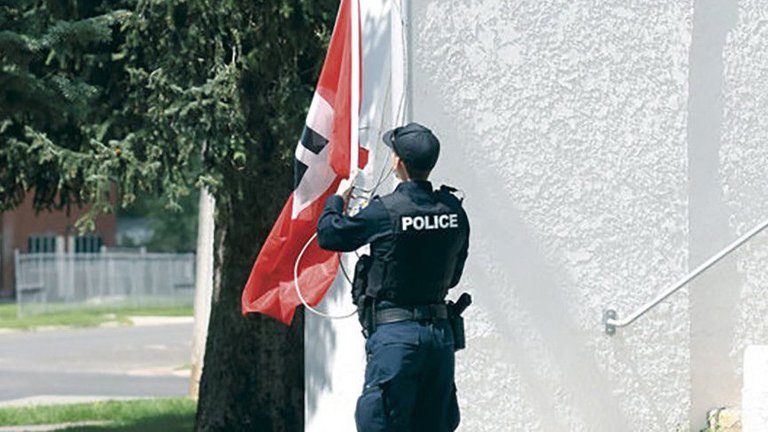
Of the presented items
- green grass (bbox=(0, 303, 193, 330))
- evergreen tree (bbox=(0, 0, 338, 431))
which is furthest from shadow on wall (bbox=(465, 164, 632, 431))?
green grass (bbox=(0, 303, 193, 330))

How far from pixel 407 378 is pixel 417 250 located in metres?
0.56

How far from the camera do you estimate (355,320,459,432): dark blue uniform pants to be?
22.8 feet

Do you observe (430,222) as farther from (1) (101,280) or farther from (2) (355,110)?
(1) (101,280)

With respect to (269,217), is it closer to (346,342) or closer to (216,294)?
(216,294)

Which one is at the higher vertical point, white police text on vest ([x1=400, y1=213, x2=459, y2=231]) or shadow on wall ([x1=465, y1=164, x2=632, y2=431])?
white police text on vest ([x1=400, y1=213, x2=459, y2=231])

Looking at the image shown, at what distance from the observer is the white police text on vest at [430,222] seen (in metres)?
6.98

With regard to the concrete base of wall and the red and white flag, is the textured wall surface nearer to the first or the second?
the red and white flag

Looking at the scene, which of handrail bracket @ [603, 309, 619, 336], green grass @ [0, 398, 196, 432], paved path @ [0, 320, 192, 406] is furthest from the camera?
paved path @ [0, 320, 192, 406]

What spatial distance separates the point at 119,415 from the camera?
16859mm

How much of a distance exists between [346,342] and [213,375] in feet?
12.6

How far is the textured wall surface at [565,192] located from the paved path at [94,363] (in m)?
12.0

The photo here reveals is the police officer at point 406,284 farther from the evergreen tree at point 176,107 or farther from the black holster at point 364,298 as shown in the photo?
the evergreen tree at point 176,107

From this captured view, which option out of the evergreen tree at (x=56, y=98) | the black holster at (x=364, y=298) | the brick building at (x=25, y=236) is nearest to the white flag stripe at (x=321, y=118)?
the black holster at (x=364, y=298)

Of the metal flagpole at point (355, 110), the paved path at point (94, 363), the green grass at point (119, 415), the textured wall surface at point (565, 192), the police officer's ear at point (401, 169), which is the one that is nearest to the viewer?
the police officer's ear at point (401, 169)
